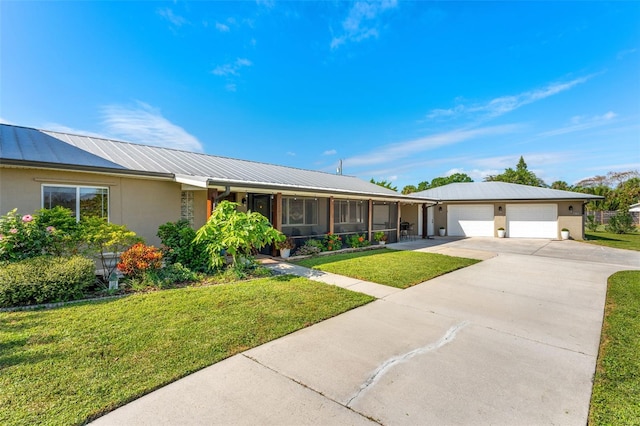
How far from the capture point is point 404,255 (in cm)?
1084

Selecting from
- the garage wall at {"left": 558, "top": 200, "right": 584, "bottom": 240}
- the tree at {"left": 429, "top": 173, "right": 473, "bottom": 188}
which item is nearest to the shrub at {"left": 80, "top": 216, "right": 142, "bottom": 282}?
the garage wall at {"left": 558, "top": 200, "right": 584, "bottom": 240}

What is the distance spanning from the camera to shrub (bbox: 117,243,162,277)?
6152 millimetres

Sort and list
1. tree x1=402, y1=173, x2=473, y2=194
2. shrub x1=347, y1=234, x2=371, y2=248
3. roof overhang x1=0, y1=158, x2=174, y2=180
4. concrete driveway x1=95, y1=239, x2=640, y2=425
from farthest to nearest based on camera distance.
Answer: tree x1=402, y1=173, x2=473, y2=194 < shrub x1=347, y1=234, x2=371, y2=248 < roof overhang x1=0, y1=158, x2=174, y2=180 < concrete driveway x1=95, y1=239, x2=640, y2=425

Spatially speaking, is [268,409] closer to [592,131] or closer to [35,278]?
[35,278]

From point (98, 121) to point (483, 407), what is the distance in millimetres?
16433

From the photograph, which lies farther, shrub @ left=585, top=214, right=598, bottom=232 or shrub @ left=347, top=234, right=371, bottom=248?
shrub @ left=585, top=214, right=598, bottom=232

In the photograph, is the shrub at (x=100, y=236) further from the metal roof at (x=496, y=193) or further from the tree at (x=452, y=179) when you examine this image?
the tree at (x=452, y=179)

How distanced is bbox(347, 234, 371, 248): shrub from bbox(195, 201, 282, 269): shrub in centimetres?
608

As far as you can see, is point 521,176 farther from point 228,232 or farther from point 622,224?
point 228,232

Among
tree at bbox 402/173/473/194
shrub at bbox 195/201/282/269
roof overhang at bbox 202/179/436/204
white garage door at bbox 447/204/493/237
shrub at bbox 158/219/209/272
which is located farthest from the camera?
tree at bbox 402/173/473/194

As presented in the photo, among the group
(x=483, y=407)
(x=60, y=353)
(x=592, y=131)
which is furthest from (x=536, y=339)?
(x=592, y=131)

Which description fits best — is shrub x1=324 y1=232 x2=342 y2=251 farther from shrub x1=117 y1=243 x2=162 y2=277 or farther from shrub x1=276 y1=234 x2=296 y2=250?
shrub x1=117 y1=243 x2=162 y2=277

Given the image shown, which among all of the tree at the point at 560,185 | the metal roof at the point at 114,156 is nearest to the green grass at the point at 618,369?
the metal roof at the point at 114,156

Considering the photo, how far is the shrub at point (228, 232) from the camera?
7.02m
